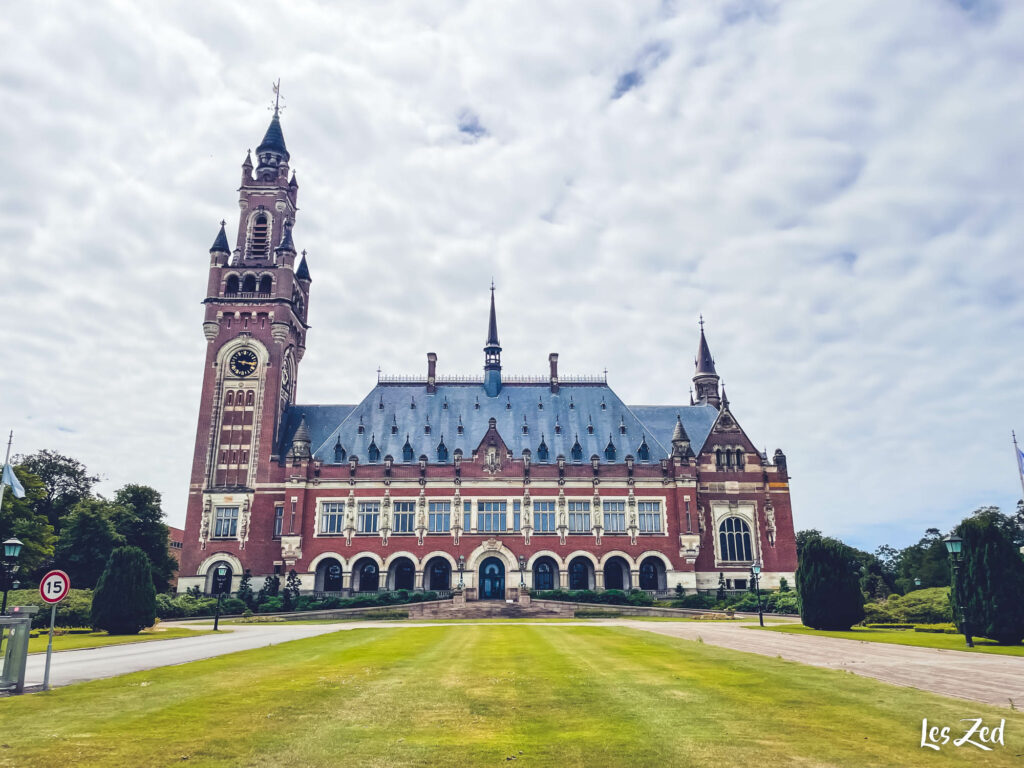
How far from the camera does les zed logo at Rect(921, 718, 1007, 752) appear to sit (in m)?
8.79

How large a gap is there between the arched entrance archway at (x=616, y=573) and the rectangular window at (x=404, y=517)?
19.2 meters

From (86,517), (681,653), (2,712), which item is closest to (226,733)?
(2,712)

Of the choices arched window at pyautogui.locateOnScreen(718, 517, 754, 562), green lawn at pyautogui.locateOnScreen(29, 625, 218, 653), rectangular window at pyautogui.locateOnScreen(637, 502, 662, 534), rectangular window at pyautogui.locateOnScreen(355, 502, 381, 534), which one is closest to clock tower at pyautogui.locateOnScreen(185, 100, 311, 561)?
rectangular window at pyautogui.locateOnScreen(355, 502, 381, 534)

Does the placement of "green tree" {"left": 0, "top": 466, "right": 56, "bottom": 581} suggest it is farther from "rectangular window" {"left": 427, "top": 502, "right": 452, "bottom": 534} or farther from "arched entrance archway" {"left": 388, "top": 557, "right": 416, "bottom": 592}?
"rectangular window" {"left": 427, "top": 502, "right": 452, "bottom": 534}

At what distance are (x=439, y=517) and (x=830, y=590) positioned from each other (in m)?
40.5

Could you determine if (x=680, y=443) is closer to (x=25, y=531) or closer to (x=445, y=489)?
(x=445, y=489)

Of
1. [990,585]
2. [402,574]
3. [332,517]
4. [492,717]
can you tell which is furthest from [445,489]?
[492,717]

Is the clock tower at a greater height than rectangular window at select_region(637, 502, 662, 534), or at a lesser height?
greater

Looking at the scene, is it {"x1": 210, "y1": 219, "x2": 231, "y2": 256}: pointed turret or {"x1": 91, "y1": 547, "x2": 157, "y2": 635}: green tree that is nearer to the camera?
{"x1": 91, "y1": 547, "x2": 157, "y2": 635}: green tree

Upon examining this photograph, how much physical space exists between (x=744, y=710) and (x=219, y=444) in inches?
2597

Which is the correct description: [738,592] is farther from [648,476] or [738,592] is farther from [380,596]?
[380,596]

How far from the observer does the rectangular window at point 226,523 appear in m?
65.8

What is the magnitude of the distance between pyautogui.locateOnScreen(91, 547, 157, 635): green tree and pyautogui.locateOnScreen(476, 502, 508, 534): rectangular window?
121 feet

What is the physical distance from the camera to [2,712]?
11.9m
